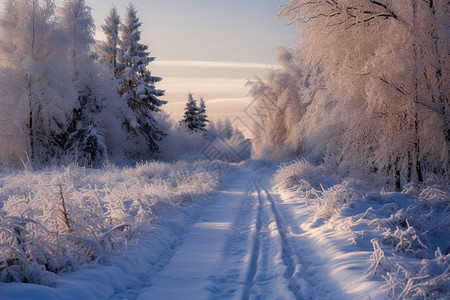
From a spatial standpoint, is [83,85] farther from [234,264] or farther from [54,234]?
[234,264]

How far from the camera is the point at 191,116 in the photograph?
50344mm

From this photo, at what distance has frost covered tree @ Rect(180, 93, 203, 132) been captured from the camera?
1951 inches

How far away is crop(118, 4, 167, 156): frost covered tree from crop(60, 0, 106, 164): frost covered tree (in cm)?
427

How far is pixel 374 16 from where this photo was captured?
9.63m

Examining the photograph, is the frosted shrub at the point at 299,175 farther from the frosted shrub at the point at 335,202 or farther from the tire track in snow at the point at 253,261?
the tire track in snow at the point at 253,261

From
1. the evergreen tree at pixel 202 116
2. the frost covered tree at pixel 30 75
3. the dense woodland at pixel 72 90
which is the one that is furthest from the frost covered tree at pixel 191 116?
the frost covered tree at pixel 30 75

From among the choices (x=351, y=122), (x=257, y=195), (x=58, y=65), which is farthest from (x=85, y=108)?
(x=351, y=122)

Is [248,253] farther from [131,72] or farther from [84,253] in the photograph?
[131,72]

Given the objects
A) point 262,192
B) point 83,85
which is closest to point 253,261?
point 262,192

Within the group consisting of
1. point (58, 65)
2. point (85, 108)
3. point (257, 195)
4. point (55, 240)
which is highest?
point (58, 65)

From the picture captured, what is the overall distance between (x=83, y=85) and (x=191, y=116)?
27.2 meters

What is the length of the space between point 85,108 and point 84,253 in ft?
70.6

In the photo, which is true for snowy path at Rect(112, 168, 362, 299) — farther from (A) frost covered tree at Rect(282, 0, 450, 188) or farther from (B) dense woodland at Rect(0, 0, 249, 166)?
(B) dense woodland at Rect(0, 0, 249, 166)

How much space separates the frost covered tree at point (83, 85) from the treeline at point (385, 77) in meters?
16.4
